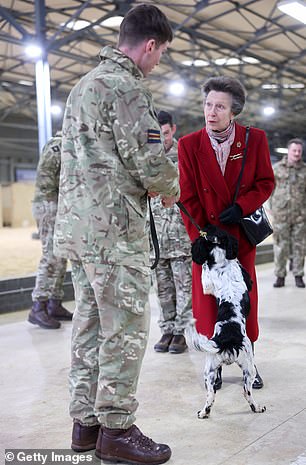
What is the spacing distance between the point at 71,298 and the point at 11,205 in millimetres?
11957

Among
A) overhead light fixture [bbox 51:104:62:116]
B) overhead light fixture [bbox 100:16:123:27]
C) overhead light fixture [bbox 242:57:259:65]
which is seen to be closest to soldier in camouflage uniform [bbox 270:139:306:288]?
overhead light fixture [bbox 100:16:123:27]

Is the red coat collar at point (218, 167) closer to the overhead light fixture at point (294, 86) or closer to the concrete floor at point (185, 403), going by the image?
the concrete floor at point (185, 403)

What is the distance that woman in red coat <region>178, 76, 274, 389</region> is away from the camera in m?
2.85

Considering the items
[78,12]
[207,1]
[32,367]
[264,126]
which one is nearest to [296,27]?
[207,1]

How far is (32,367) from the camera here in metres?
3.58

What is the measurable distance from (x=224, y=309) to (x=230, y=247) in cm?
28

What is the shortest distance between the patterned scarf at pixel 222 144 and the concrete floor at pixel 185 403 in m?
1.14

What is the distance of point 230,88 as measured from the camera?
112 inches

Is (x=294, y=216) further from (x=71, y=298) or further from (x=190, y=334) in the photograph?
(x=190, y=334)

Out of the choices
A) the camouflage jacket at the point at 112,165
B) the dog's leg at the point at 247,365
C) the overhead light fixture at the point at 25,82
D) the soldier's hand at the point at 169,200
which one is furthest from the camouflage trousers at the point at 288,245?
the overhead light fixture at the point at 25,82

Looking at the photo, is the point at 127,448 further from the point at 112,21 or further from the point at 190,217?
the point at 112,21

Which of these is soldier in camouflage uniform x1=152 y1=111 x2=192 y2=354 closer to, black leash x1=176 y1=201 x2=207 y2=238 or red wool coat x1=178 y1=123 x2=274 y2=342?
red wool coat x1=178 y1=123 x2=274 y2=342

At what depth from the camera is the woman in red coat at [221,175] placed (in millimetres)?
2852

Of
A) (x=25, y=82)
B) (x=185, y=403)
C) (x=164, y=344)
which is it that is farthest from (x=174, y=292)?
(x=25, y=82)
